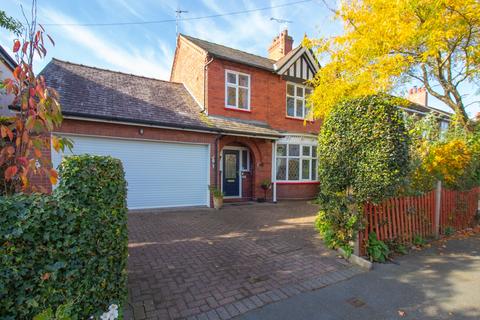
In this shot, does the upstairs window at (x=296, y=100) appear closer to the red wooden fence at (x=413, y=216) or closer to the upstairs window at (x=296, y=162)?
the upstairs window at (x=296, y=162)

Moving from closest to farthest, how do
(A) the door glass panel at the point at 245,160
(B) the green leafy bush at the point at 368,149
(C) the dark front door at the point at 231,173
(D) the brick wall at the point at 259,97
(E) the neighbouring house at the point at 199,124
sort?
(B) the green leafy bush at the point at 368,149 < (E) the neighbouring house at the point at 199,124 < (D) the brick wall at the point at 259,97 < (C) the dark front door at the point at 231,173 < (A) the door glass panel at the point at 245,160

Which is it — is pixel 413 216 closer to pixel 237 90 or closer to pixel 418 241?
pixel 418 241

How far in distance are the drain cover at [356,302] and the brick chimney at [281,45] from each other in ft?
44.1

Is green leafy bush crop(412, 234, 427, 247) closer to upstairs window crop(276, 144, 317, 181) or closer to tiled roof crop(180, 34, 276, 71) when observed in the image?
upstairs window crop(276, 144, 317, 181)

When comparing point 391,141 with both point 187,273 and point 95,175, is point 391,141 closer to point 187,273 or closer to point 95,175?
point 187,273

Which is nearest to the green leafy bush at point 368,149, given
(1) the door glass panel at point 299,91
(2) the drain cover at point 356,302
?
(2) the drain cover at point 356,302

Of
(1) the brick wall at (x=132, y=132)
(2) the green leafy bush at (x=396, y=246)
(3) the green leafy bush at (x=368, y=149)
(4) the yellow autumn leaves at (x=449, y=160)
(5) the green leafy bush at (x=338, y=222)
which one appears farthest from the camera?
(1) the brick wall at (x=132, y=132)

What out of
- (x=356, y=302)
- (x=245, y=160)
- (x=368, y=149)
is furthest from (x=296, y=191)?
(x=356, y=302)

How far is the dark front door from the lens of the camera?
11062mm

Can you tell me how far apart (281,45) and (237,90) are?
524cm

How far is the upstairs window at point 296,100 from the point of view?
12680 millimetres

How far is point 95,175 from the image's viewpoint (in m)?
2.38

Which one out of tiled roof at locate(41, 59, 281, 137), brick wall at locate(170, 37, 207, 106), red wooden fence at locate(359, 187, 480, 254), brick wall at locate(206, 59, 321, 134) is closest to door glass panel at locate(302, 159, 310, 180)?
brick wall at locate(206, 59, 321, 134)

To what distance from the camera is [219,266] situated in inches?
167
